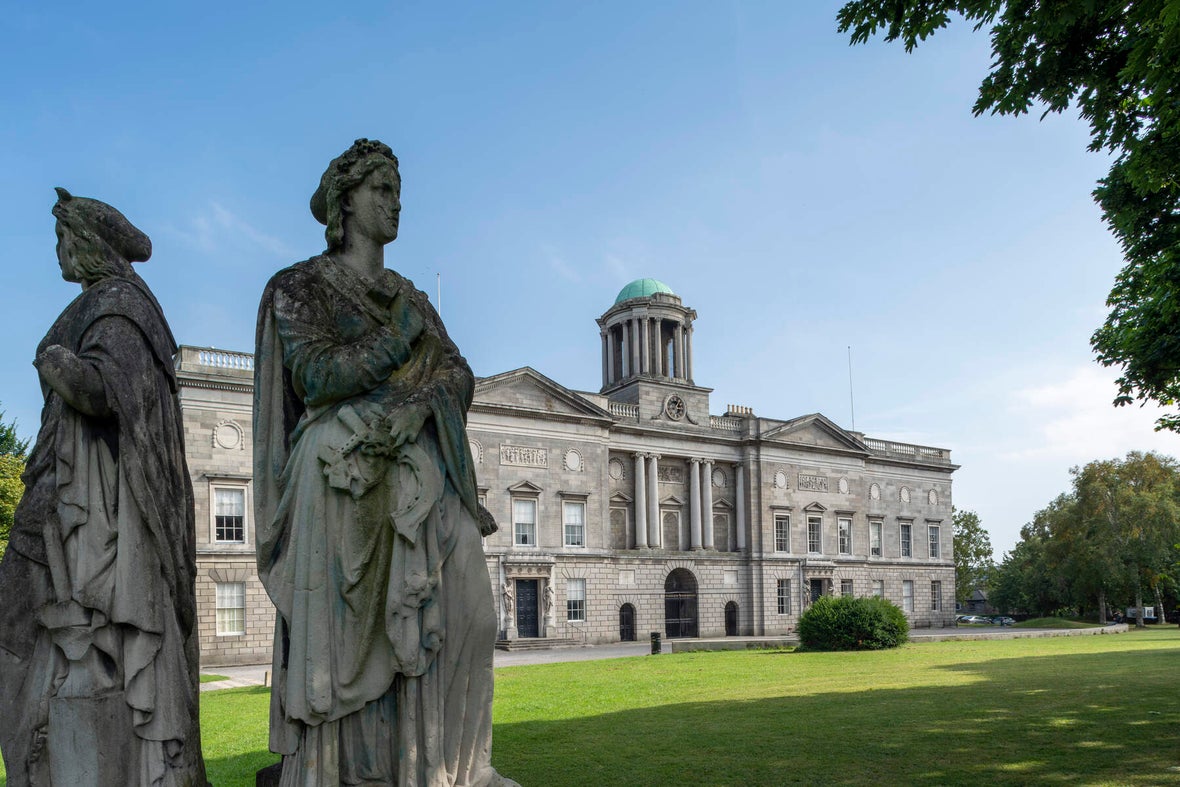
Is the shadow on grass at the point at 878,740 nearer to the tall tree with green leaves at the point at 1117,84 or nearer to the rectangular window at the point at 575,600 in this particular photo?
the tall tree with green leaves at the point at 1117,84

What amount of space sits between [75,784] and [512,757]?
671 centimetres

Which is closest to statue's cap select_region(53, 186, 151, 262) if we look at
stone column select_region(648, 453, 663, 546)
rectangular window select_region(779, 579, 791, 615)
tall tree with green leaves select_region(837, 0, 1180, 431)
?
tall tree with green leaves select_region(837, 0, 1180, 431)

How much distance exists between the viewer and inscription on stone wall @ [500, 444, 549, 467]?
132ft

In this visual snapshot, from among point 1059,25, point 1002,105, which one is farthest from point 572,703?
point 1059,25

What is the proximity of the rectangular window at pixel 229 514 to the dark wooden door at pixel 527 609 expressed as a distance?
1260cm

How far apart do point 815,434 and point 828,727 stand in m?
42.4

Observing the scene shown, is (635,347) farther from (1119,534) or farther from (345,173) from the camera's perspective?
(345,173)

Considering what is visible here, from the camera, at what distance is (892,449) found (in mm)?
57906

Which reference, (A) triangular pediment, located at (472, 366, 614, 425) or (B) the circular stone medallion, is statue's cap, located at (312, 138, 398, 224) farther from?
(B) the circular stone medallion

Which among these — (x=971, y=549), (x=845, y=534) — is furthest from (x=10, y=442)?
(x=971, y=549)

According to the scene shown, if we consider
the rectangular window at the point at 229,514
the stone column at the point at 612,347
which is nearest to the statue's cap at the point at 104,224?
the rectangular window at the point at 229,514

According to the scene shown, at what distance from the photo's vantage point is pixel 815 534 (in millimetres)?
51875

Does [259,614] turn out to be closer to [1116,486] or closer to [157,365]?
[157,365]

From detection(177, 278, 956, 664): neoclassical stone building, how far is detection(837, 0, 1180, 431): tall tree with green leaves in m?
29.0
